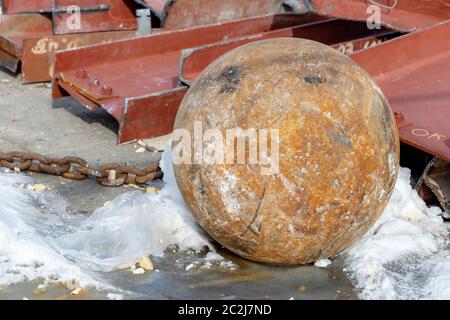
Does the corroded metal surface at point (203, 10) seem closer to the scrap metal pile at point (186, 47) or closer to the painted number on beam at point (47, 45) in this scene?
the scrap metal pile at point (186, 47)

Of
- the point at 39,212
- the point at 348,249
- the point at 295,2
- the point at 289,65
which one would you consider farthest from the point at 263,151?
the point at 295,2

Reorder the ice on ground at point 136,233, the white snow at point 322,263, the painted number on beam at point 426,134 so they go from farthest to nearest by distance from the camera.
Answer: the painted number on beam at point 426,134 < the ice on ground at point 136,233 < the white snow at point 322,263

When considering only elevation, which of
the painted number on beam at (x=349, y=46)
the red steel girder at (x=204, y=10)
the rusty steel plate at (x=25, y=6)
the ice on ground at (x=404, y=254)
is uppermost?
the painted number on beam at (x=349, y=46)

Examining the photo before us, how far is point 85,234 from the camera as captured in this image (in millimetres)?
5383

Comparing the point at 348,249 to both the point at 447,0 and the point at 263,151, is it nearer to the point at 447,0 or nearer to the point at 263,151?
the point at 263,151

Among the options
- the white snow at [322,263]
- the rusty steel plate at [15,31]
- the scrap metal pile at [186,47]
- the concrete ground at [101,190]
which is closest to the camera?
the concrete ground at [101,190]

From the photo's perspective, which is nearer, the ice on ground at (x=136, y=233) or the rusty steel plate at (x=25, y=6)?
the ice on ground at (x=136, y=233)

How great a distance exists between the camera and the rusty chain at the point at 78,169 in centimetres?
611

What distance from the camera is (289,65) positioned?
4.65 metres

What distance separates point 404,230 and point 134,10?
16.7 ft

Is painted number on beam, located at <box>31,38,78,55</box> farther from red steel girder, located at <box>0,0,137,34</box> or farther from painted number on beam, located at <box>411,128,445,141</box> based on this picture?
painted number on beam, located at <box>411,128,445,141</box>

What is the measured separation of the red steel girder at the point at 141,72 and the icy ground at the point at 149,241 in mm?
1217

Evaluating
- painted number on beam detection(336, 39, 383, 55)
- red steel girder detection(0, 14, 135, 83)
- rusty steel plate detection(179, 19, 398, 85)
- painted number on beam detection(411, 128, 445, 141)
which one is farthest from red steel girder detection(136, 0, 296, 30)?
painted number on beam detection(411, 128, 445, 141)

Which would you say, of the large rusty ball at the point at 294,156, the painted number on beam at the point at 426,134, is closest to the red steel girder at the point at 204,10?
the painted number on beam at the point at 426,134
